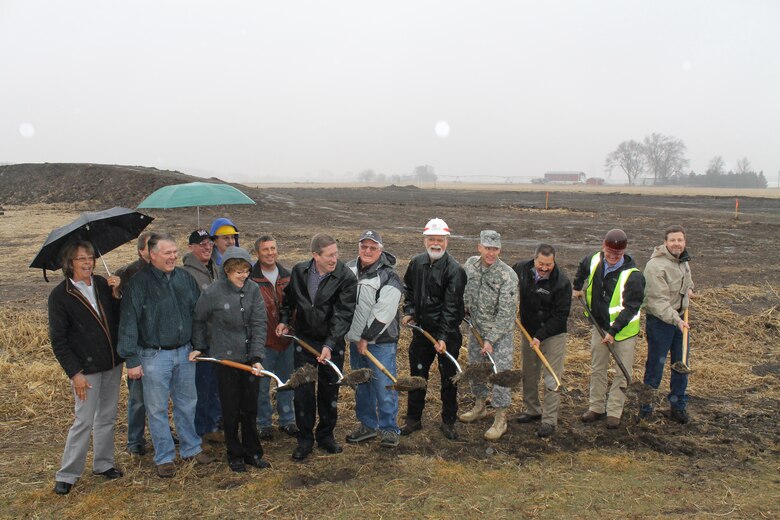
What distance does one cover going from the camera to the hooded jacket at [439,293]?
208 inches

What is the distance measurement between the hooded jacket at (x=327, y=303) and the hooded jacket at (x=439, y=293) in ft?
2.49

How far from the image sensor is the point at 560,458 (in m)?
5.06

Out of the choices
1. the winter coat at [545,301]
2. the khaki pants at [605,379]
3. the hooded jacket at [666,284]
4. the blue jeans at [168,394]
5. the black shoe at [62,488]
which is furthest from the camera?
the hooded jacket at [666,284]

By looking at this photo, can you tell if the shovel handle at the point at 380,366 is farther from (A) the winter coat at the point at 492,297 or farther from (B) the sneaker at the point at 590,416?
(B) the sneaker at the point at 590,416

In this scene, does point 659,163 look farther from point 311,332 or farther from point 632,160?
point 311,332

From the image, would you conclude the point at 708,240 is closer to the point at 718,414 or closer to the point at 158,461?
the point at 718,414

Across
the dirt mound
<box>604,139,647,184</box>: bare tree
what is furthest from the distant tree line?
the dirt mound

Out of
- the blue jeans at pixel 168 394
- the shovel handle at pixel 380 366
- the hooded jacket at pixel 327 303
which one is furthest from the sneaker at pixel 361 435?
the blue jeans at pixel 168 394

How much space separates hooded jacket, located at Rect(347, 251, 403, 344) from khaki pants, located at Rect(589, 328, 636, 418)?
7.59 ft

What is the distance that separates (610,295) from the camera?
5691 mm

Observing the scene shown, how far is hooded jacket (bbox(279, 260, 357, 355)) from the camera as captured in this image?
4859mm

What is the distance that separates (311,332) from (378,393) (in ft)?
2.85

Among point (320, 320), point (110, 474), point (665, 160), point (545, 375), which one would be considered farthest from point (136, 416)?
point (665, 160)

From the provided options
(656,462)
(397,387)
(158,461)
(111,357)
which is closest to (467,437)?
(397,387)
